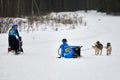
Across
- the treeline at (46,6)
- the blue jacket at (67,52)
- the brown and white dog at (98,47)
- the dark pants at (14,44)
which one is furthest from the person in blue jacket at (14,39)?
the treeline at (46,6)

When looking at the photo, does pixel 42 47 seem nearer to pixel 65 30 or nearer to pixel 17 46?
pixel 17 46

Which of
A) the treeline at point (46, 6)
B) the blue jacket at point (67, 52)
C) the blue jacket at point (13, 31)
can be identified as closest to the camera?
the blue jacket at point (67, 52)

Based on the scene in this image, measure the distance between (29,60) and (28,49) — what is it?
3883 mm

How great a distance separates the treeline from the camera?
112ft

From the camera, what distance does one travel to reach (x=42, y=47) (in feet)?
57.5

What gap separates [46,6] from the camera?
69500mm

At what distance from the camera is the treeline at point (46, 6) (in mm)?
34219

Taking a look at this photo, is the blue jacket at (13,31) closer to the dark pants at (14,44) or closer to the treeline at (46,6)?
the dark pants at (14,44)

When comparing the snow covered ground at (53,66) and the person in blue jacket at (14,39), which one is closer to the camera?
the snow covered ground at (53,66)

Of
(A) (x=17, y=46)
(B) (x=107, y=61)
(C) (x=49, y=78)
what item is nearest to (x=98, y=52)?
(B) (x=107, y=61)

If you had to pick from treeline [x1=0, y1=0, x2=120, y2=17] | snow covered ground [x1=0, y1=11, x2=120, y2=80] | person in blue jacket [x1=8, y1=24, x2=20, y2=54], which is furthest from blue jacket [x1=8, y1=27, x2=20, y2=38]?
treeline [x1=0, y1=0, x2=120, y2=17]

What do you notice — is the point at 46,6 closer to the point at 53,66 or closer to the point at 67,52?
Result: the point at 67,52

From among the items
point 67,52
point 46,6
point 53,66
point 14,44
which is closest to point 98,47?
point 67,52

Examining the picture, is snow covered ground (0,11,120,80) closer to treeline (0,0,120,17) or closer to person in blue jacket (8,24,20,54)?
person in blue jacket (8,24,20,54)
